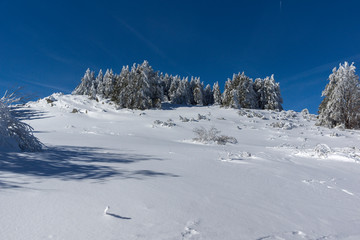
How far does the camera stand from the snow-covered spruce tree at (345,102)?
20.0m

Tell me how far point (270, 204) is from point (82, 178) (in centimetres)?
247

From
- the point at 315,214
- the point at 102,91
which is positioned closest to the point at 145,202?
the point at 315,214

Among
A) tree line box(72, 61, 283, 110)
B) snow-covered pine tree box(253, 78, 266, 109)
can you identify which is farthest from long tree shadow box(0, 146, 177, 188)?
snow-covered pine tree box(253, 78, 266, 109)

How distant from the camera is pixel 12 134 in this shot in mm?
4312

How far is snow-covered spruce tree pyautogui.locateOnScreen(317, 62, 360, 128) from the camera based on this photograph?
19969mm

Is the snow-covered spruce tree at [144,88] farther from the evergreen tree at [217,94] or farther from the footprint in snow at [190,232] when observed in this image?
the footprint in snow at [190,232]

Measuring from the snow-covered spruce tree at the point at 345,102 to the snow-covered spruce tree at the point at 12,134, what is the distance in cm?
2386

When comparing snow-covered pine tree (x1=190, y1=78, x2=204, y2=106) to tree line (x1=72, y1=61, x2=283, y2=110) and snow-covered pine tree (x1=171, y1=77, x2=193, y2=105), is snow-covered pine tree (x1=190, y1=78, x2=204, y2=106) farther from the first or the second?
snow-covered pine tree (x1=171, y1=77, x2=193, y2=105)

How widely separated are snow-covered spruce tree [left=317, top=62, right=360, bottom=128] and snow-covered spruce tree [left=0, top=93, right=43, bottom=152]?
78.3ft

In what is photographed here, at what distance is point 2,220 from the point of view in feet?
5.16

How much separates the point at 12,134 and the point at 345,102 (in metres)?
25.2

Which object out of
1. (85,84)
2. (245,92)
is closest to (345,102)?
(245,92)

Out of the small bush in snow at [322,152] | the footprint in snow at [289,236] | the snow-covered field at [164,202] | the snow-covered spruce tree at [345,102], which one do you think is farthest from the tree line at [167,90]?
the footprint in snow at [289,236]

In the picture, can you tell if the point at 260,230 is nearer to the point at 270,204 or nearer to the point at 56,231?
the point at 270,204
